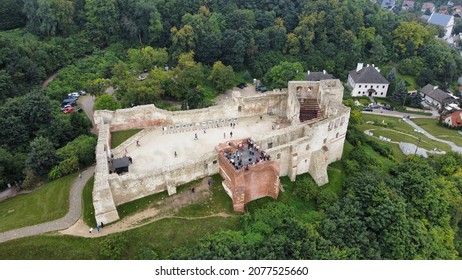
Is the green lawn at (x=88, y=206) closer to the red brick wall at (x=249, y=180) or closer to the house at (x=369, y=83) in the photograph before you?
the red brick wall at (x=249, y=180)

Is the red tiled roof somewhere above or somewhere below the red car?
below

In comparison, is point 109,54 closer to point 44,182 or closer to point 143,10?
point 143,10

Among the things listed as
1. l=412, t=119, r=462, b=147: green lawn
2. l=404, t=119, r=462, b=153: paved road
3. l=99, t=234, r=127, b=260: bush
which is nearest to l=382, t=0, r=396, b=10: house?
l=412, t=119, r=462, b=147: green lawn

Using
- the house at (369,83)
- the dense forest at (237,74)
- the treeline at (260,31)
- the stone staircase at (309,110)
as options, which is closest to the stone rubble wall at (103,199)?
the dense forest at (237,74)

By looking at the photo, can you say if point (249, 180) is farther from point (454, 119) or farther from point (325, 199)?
point (454, 119)

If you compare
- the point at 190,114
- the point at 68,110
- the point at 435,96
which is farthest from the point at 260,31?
the point at 190,114

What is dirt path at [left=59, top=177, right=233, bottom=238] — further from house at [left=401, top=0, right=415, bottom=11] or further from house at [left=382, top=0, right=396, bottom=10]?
house at [left=401, top=0, right=415, bottom=11]
